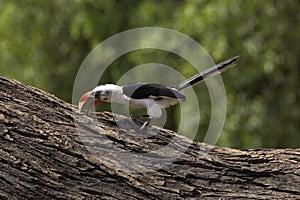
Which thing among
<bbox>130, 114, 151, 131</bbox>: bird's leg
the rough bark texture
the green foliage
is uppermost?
the green foliage

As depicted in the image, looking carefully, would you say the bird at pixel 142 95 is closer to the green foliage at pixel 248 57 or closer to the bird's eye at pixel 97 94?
the bird's eye at pixel 97 94

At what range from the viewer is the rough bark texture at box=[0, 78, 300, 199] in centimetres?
387

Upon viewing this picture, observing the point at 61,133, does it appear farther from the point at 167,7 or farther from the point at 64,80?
the point at 64,80

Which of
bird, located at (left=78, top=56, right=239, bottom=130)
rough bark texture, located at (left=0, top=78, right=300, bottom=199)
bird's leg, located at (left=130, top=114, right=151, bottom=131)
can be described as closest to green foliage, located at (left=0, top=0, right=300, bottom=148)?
bird, located at (left=78, top=56, right=239, bottom=130)

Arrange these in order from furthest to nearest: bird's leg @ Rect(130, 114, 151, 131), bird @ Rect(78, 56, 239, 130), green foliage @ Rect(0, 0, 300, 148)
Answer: green foliage @ Rect(0, 0, 300, 148) → bird @ Rect(78, 56, 239, 130) → bird's leg @ Rect(130, 114, 151, 131)

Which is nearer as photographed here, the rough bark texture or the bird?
the rough bark texture

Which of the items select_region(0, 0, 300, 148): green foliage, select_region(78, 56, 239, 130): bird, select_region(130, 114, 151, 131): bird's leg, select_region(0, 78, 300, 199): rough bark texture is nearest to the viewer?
select_region(0, 78, 300, 199): rough bark texture

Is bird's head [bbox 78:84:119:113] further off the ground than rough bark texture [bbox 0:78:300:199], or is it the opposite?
bird's head [bbox 78:84:119:113]

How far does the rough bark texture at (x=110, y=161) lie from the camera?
3867 millimetres

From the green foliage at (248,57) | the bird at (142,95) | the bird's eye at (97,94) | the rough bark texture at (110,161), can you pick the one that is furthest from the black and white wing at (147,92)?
the green foliage at (248,57)

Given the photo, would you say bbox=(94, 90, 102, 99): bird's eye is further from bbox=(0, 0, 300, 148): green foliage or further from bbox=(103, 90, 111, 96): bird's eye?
bbox=(0, 0, 300, 148): green foliage

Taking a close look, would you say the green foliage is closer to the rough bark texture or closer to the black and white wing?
the black and white wing

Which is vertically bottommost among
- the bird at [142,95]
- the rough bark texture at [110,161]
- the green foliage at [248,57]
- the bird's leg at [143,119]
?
the rough bark texture at [110,161]

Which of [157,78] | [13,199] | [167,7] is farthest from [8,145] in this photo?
[167,7]
